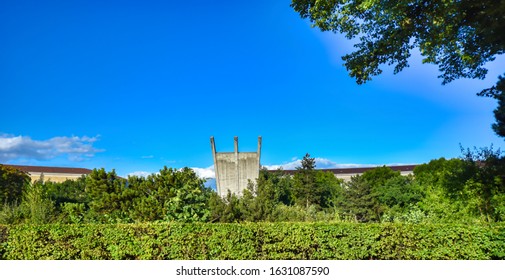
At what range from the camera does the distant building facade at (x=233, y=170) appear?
27.3 m

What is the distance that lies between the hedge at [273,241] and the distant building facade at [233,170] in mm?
17893

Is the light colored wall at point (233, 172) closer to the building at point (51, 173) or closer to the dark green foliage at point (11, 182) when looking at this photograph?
the dark green foliage at point (11, 182)

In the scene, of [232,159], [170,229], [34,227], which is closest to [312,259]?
[170,229]

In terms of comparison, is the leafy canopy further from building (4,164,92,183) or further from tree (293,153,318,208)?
building (4,164,92,183)

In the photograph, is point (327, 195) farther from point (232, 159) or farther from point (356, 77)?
point (356, 77)

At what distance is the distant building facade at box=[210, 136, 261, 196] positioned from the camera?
27344 mm

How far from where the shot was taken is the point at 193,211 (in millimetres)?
10734

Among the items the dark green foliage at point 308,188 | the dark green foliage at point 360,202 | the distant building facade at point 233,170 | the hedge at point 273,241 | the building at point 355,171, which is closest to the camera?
the hedge at point 273,241

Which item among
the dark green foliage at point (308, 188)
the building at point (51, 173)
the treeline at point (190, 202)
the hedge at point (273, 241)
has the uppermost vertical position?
the building at point (51, 173)

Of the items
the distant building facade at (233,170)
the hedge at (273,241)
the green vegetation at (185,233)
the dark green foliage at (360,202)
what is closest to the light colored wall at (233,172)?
the distant building facade at (233,170)

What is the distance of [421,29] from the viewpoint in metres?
10.4
